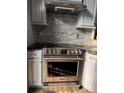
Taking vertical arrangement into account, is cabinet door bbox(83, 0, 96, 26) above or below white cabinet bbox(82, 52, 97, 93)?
above

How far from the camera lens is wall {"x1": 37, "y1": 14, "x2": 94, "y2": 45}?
349cm

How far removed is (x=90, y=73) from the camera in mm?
2779

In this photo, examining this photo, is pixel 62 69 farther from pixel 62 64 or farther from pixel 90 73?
pixel 90 73

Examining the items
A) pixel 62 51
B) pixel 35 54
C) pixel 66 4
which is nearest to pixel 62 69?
pixel 62 51

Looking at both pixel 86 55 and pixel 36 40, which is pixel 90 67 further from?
pixel 36 40

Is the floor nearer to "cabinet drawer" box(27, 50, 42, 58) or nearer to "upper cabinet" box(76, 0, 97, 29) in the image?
"cabinet drawer" box(27, 50, 42, 58)

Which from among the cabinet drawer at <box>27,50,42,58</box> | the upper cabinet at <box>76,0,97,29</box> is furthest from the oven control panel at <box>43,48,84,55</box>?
the upper cabinet at <box>76,0,97,29</box>

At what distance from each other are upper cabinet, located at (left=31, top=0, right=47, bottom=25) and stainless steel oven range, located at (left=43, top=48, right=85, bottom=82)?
2.40 ft

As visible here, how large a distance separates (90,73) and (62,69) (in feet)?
2.03

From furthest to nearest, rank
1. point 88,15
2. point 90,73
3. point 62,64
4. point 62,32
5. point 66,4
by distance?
point 62,32, point 88,15, point 62,64, point 90,73, point 66,4

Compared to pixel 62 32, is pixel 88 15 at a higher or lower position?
higher
